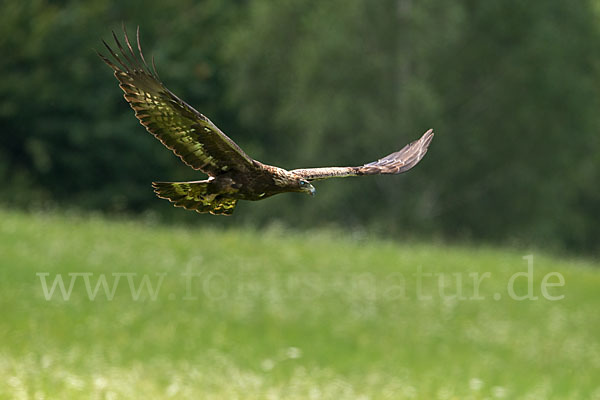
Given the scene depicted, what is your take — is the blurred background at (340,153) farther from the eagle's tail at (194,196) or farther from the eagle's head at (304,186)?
the eagle's head at (304,186)

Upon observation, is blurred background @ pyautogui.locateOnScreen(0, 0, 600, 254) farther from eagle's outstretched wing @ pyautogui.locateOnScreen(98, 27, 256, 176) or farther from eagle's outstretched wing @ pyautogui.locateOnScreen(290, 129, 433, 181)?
eagle's outstretched wing @ pyautogui.locateOnScreen(98, 27, 256, 176)

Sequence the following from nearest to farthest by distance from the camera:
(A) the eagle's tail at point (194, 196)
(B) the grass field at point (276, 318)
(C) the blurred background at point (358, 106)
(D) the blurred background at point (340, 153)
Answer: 1. (A) the eagle's tail at point (194, 196)
2. (B) the grass field at point (276, 318)
3. (D) the blurred background at point (340, 153)
4. (C) the blurred background at point (358, 106)

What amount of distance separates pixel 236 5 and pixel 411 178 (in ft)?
32.2

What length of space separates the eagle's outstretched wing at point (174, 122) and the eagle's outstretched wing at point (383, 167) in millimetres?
423

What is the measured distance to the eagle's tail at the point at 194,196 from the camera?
5820 millimetres

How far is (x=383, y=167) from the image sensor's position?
259 inches

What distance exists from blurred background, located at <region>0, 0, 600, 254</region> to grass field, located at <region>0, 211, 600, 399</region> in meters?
9.71

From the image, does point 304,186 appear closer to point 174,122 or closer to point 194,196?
point 194,196

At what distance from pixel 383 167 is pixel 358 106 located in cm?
2325

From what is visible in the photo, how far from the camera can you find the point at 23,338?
11.7m

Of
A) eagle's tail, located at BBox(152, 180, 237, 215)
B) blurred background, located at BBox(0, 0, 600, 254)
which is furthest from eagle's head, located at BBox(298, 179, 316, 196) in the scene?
blurred background, located at BBox(0, 0, 600, 254)

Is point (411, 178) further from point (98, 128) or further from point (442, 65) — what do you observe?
point (98, 128)

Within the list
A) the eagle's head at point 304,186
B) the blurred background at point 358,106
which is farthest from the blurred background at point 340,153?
the eagle's head at point 304,186

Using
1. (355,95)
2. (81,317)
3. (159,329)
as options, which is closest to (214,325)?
(159,329)
